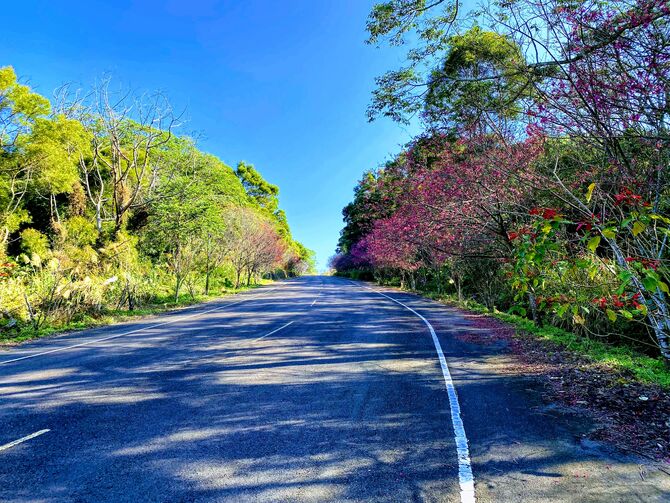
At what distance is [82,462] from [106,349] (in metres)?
5.94

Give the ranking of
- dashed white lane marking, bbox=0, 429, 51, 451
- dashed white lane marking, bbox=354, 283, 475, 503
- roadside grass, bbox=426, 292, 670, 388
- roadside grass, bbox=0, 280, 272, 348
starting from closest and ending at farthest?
dashed white lane marking, bbox=354, 283, 475, 503 → dashed white lane marking, bbox=0, 429, 51, 451 → roadside grass, bbox=426, 292, 670, 388 → roadside grass, bbox=0, 280, 272, 348

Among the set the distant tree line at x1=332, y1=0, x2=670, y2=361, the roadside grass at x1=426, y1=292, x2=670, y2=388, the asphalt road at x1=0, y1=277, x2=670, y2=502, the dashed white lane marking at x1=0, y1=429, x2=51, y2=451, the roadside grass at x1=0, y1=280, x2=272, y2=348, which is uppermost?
the distant tree line at x1=332, y1=0, x2=670, y2=361

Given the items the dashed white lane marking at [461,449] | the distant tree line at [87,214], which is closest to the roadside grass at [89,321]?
the distant tree line at [87,214]

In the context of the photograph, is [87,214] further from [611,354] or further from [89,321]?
[611,354]

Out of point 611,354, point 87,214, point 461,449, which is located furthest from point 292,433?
point 87,214

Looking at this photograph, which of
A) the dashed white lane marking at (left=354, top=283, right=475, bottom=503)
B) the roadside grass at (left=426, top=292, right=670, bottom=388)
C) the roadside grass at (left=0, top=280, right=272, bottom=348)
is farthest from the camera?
the roadside grass at (left=0, top=280, right=272, bottom=348)

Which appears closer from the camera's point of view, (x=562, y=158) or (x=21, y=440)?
(x=21, y=440)

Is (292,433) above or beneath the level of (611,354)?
beneath

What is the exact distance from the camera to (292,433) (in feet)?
13.1

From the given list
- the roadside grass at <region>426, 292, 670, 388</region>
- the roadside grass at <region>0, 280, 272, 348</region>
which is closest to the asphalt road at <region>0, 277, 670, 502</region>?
the roadside grass at <region>426, 292, 670, 388</region>

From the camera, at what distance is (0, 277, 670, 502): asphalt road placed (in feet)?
9.79

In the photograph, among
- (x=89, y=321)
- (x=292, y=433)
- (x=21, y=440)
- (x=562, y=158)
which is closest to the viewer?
(x=21, y=440)

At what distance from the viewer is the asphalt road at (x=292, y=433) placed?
2.98 m

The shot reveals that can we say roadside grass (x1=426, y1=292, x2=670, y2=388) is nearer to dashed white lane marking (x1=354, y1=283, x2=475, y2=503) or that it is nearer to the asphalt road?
the asphalt road
